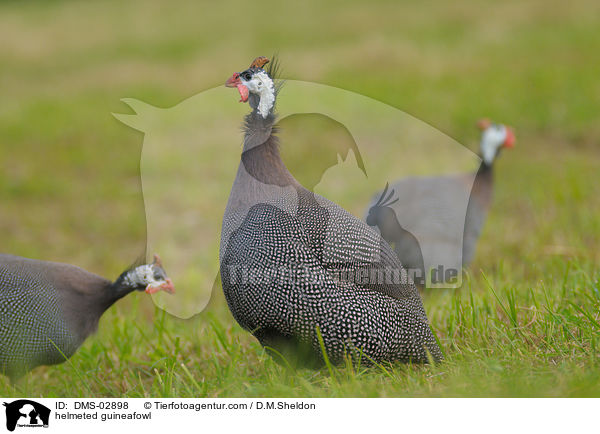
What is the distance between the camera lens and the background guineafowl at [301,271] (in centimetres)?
264

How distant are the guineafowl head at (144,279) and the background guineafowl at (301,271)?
3.12 feet

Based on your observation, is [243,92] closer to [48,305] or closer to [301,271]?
[301,271]

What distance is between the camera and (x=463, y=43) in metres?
11.6

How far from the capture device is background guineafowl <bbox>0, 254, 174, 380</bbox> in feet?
10.6

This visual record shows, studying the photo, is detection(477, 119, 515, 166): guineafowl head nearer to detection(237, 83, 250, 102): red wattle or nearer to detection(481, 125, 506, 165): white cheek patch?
detection(481, 125, 506, 165): white cheek patch

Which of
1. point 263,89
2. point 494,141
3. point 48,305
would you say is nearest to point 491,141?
point 494,141

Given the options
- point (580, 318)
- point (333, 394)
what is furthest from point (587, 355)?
point (333, 394)

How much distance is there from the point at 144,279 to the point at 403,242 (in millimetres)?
1717

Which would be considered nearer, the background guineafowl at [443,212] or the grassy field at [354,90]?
the grassy field at [354,90]

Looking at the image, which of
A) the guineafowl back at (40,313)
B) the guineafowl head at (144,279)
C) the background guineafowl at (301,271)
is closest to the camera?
the background guineafowl at (301,271)

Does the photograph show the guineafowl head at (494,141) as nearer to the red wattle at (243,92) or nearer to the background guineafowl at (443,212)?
the background guineafowl at (443,212)
